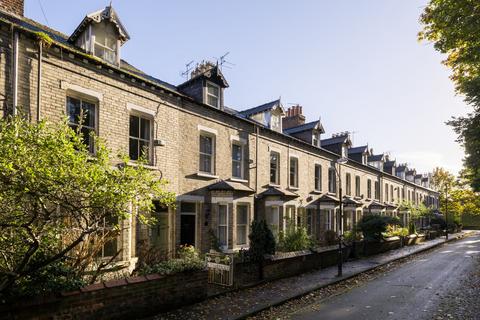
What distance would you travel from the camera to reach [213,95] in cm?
1644

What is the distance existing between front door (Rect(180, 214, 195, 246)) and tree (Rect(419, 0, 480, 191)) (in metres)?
11.9

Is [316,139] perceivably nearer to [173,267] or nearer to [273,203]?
[273,203]

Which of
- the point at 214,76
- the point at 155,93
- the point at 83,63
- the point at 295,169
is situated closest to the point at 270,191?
the point at 295,169

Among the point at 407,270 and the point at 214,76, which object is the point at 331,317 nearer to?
the point at 407,270

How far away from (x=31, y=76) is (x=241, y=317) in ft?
28.7

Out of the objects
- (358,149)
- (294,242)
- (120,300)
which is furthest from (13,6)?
(358,149)

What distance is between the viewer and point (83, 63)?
432 inches

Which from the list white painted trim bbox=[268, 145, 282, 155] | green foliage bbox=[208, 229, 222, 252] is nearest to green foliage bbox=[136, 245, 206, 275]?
green foliage bbox=[208, 229, 222, 252]

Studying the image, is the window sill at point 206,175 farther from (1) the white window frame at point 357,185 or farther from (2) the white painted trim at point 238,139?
(1) the white window frame at point 357,185

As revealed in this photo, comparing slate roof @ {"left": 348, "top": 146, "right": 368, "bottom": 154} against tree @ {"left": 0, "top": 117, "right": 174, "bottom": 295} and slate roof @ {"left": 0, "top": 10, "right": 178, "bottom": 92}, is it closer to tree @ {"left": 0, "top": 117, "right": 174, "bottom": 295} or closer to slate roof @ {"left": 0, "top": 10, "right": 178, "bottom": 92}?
slate roof @ {"left": 0, "top": 10, "right": 178, "bottom": 92}

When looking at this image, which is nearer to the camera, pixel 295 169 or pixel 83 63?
pixel 83 63

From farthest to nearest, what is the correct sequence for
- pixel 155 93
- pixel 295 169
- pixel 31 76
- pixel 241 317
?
pixel 295 169
pixel 155 93
pixel 31 76
pixel 241 317

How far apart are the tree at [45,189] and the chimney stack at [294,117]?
2412 centimetres

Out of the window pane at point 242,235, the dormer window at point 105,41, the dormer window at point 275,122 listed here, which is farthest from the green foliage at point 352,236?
the dormer window at point 105,41
